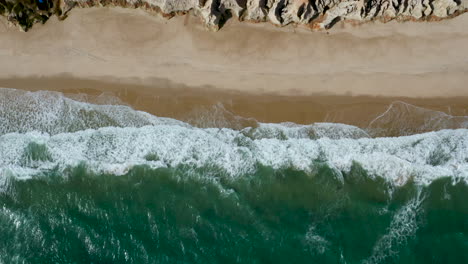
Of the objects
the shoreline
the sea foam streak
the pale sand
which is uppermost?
the pale sand

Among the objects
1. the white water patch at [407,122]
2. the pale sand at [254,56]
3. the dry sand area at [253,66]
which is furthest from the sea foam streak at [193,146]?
the pale sand at [254,56]

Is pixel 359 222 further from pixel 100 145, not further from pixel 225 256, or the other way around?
pixel 100 145

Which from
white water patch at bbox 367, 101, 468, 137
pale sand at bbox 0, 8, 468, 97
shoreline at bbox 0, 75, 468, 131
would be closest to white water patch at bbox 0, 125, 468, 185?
white water patch at bbox 367, 101, 468, 137

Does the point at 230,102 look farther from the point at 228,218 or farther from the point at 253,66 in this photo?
the point at 228,218

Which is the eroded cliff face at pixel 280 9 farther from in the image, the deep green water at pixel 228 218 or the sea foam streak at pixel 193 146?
the deep green water at pixel 228 218

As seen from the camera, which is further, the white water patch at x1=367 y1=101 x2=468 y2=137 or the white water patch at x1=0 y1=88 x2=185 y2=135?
the white water patch at x1=0 y1=88 x2=185 y2=135

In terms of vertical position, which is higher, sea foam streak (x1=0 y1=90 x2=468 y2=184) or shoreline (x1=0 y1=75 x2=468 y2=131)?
shoreline (x1=0 y1=75 x2=468 y2=131)

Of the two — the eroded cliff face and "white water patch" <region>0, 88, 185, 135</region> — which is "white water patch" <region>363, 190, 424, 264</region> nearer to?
the eroded cliff face
